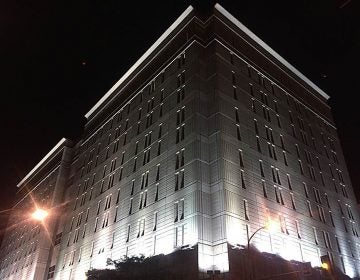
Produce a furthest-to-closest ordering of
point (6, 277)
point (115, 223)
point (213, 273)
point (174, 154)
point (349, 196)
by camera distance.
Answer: point (6, 277) < point (349, 196) < point (115, 223) < point (174, 154) < point (213, 273)

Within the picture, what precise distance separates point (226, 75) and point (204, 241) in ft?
77.6

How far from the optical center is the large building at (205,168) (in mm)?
34406

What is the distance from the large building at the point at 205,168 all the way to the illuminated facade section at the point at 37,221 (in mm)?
491

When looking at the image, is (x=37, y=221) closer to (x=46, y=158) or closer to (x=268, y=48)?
(x=46, y=158)

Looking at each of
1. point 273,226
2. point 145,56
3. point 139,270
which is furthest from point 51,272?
point 145,56

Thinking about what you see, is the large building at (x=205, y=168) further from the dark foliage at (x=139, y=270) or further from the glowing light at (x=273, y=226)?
the dark foliage at (x=139, y=270)

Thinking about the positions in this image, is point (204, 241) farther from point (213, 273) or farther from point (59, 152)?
point (59, 152)

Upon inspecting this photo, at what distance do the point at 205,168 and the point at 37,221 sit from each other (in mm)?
50052

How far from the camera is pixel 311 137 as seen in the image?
5528 centimetres

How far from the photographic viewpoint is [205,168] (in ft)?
117

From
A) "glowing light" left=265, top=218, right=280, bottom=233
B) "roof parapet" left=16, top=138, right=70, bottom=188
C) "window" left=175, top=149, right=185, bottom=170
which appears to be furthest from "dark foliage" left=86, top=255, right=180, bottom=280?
"roof parapet" left=16, top=138, right=70, bottom=188

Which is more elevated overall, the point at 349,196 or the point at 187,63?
the point at 187,63

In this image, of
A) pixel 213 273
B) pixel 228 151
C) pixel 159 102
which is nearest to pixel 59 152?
pixel 159 102

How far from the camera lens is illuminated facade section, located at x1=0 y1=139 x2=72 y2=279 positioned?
60938 millimetres
